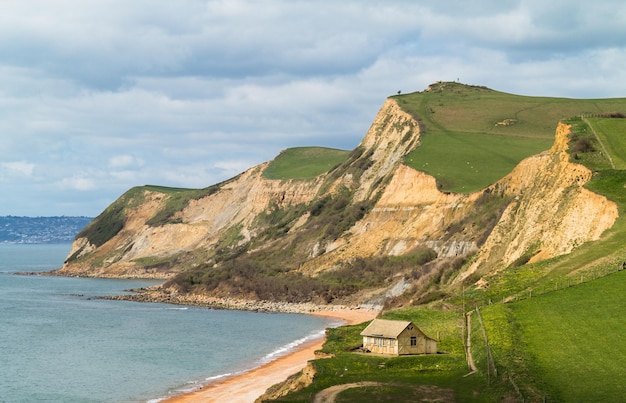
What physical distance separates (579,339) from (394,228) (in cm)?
9195

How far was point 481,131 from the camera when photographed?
168750mm

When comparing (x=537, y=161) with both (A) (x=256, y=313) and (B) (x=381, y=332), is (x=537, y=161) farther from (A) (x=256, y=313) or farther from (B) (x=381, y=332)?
(B) (x=381, y=332)

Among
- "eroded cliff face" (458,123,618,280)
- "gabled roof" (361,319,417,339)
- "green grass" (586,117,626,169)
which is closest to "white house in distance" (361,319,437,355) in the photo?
"gabled roof" (361,319,417,339)

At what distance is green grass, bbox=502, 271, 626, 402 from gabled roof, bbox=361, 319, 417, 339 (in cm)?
801

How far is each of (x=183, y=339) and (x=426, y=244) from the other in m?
44.3

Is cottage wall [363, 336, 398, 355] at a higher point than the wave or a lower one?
higher

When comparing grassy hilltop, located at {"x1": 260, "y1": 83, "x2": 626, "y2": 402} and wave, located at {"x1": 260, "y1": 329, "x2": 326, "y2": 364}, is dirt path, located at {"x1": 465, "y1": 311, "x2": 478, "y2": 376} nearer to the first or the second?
grassy hilltop, located at {"x1": 260, "y1": 83, "x2": 626, "y2": 402}

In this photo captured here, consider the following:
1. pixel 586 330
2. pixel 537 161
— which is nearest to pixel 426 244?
pixel 537 161

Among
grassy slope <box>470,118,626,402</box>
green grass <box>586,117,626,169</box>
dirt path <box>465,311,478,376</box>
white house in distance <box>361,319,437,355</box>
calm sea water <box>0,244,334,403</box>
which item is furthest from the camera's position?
green grass <box>586,117,626,169</box>

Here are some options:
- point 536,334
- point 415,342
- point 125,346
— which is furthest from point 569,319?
point 125,346

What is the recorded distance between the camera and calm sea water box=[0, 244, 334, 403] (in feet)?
221

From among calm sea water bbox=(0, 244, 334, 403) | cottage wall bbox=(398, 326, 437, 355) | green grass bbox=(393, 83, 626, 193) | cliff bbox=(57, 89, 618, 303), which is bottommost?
calm sea water bbox=(0, 244, 334, 403)

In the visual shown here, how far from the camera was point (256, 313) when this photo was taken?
415 feet

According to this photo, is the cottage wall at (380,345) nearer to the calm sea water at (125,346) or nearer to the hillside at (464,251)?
the hillside at (464,251)
